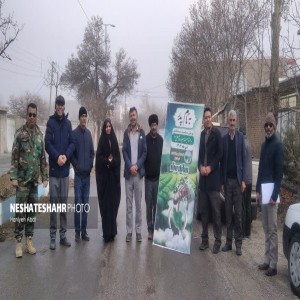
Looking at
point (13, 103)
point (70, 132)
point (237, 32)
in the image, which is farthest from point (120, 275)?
point (13, 103)

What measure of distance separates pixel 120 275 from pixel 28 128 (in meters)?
2.68

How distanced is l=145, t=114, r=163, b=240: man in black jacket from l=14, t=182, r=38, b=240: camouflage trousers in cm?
199

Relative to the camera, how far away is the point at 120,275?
18.6 ft

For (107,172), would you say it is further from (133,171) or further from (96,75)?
(96,75)

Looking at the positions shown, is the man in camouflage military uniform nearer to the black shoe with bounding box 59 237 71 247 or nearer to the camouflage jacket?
the camouflage jacket

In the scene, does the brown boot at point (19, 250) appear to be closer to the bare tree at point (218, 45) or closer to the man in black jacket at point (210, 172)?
the man in black jacket at point (210, 172)

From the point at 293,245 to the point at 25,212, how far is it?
12.8 ft

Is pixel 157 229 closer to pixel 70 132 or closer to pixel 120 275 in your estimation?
pixel 120 275

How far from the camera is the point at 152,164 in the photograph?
746 centimetres

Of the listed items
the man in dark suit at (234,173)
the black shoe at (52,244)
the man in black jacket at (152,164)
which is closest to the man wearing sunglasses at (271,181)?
the man in dark suit at (234,173)

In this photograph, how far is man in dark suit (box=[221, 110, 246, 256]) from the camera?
22.2ft

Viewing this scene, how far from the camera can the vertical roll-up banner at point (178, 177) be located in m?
6.70

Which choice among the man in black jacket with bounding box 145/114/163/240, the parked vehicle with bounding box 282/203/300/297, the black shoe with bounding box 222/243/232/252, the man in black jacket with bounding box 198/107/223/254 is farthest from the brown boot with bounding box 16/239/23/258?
the parked vehicle with bounding box 282/203/300/297

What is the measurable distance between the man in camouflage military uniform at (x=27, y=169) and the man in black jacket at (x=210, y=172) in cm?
262
